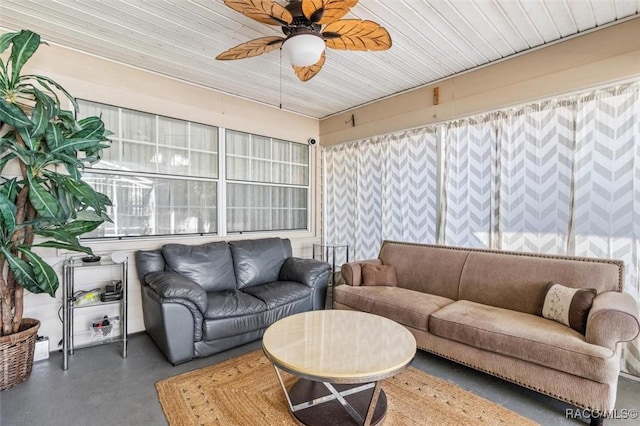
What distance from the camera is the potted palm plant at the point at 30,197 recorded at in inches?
81.3

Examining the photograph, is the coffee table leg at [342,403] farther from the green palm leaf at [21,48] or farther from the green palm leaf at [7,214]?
the green palm leaf at [21,48]

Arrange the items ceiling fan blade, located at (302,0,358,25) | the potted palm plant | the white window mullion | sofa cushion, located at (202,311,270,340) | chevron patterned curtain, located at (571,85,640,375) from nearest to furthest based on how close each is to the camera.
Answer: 1. ceiling fan blade, located at (302,0,358,25)
2. the potted palm plant
3. chevron patterned curtain, located at (571,85,640,375)
4. sofa cushion, located at (202,311,270,340)
5. the white window mullion

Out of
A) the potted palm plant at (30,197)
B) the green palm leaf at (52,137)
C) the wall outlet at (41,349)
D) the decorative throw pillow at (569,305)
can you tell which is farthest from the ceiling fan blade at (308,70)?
the wall outlet at (41,349)

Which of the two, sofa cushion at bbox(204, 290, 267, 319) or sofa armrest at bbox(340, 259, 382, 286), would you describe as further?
sofa armrest at bbox(340, 259, 382, 286)

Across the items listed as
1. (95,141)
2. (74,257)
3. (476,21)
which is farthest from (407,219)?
(74,257)

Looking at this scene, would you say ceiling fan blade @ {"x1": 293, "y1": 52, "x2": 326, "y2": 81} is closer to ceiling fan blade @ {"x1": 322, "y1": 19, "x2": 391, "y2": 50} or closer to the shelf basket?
ceiling fan blade @ {"x1": 322, "y1": 19, "x2": 391, "y2": 50}

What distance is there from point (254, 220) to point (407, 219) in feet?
6.66

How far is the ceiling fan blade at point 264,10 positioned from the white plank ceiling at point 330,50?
37 cm

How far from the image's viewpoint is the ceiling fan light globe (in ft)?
5.91

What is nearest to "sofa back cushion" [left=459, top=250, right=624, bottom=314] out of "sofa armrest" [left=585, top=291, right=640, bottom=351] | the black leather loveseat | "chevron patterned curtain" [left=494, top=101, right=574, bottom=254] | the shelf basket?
"chevron patterned curtain" [left=494, top=101, right=574, bottom=254]

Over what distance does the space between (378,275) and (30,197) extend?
2.95 m

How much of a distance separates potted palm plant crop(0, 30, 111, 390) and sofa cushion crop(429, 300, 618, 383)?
2.84 metres

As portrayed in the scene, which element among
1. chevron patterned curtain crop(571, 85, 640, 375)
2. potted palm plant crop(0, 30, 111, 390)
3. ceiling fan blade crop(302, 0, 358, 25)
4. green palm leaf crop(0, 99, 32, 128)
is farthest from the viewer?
chevron patterned curtain crop(571, 85, 640, 375)

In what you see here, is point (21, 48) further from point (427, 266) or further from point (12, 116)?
point (427, 266)
